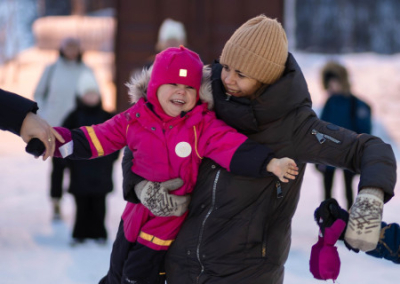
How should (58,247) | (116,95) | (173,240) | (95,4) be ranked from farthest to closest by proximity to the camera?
1. (95,4)
2. (116,95)
3. (58,247)
4. (173,240)

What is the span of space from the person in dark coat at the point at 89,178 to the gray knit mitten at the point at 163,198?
10.3 feet

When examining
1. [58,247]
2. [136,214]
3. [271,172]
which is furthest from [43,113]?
[271,172]

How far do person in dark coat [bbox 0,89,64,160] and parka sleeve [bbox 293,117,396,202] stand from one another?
0.93 metres

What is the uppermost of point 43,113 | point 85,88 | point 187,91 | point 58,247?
point 187,91

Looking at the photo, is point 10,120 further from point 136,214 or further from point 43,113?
point 43,113

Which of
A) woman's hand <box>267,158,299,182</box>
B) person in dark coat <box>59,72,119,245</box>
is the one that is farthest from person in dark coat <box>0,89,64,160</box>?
person in dark coat <box>59,72,119,245</box>

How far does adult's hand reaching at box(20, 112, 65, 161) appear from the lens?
258cm

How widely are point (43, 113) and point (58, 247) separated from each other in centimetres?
161

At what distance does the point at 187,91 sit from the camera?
2.71 metres

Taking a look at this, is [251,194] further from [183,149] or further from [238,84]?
[238,84]

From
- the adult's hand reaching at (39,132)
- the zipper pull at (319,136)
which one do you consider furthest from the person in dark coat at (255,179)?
the adult's hand reaching at (39,132)

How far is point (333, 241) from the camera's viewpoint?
245cm

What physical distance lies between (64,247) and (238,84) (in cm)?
366

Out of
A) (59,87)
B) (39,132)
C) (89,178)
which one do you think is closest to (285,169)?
(39,132)
